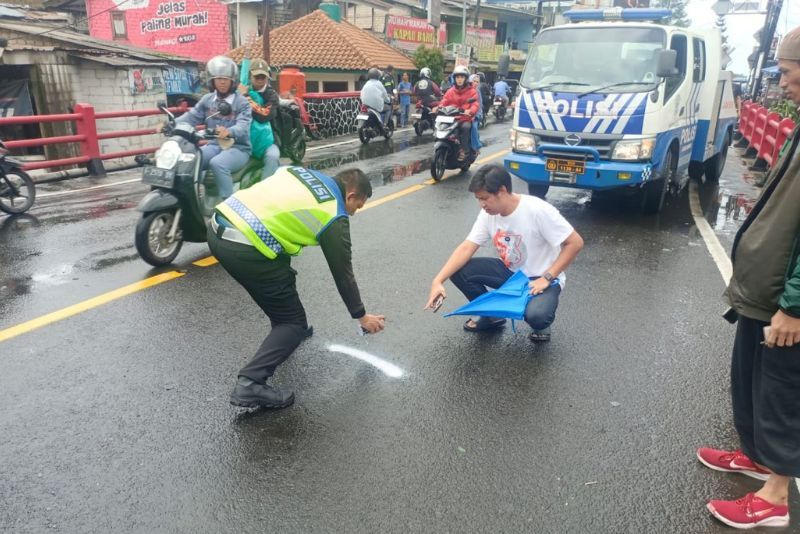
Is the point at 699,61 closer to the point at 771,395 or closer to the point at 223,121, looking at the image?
the point at 223,121

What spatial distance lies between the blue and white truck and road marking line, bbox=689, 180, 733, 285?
53 cm

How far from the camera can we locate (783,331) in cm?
218

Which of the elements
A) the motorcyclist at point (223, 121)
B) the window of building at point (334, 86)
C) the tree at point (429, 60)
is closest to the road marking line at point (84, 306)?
the motorcyclist at point (223, 121)

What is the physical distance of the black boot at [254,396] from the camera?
3176mm

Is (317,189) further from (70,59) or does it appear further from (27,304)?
(70,59)

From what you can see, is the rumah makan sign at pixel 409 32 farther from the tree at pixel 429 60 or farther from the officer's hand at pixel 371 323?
the officer's hand at pixel 371 323

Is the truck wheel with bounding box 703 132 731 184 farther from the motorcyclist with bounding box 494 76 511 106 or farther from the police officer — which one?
the motorcyclist with bounding box 494 76 511 106

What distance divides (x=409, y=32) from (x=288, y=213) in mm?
27948

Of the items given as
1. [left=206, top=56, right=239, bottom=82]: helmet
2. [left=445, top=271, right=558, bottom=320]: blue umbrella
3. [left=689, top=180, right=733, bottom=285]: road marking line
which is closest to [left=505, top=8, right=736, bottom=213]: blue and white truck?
[left=689, top=180, right=733, bottom=285]: road marking line

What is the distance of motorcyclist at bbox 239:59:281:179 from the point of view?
21.9 feet

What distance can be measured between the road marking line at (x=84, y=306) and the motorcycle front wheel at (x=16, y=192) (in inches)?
120

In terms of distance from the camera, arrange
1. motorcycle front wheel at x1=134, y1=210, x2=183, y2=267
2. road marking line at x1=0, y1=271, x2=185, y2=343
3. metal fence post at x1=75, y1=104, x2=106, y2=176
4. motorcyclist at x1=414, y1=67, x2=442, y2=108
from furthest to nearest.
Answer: motorcyclist at x1=414, y1=67, x2=442, y2=108
metal fence post at x1=75, y1=104, x2=106, y2=176
motorcycle front wheel at x1=134, y1=210, x2=183, y2=267
road marking line at x1=0, y1=271, x2=185, y2=343

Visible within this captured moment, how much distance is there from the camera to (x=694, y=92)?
796cm

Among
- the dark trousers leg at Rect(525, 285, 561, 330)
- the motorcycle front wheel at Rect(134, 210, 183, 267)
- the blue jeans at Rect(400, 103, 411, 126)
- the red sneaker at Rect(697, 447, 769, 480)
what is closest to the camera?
the red sneaker at Rect(697, 447, 769, 480)
